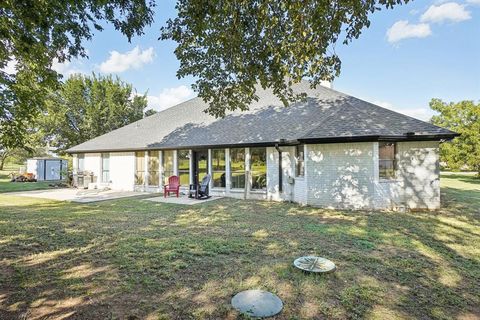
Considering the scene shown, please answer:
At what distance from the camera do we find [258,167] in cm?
1231

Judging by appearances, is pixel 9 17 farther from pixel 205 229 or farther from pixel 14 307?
pixel 205 229

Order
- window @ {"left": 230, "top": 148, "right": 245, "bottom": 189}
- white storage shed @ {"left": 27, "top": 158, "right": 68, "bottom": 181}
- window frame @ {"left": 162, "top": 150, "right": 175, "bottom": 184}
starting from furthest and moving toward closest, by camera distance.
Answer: white storage shed @ {"left": 27, "top": 158, "right": 68, "bottom": 181} < window frame @ {"left": 162, "top": 150, "right": 175, "bottom": 184} < window @ {"left": 230, "top": 148, "right": 245, "bottom": 189}

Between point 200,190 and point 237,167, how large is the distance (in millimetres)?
1988

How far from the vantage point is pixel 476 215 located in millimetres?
8680

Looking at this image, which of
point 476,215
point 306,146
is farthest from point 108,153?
point 476,215

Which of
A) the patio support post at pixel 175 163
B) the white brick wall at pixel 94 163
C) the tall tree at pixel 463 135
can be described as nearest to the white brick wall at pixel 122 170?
the white brick wall at pixel 94 163

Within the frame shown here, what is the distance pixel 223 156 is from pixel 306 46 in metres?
8.51

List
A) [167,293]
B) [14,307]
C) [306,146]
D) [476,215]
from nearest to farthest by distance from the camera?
[14,307] < [167,293] < [476,215] < [306,146]

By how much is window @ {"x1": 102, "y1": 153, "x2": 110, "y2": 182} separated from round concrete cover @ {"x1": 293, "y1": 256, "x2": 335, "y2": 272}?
50.4 feet

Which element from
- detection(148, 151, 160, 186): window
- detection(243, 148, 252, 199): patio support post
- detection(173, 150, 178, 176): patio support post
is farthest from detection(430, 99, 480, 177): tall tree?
detection(148, 151, 160, 186): window

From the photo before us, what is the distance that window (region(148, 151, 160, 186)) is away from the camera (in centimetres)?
1531

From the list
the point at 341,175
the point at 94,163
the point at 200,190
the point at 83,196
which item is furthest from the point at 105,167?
the point at 341,175

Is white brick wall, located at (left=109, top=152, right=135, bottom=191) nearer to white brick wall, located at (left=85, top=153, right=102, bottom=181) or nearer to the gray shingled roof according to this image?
the gray shingled roof

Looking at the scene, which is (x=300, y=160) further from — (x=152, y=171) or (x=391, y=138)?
(x=152, y=171)
